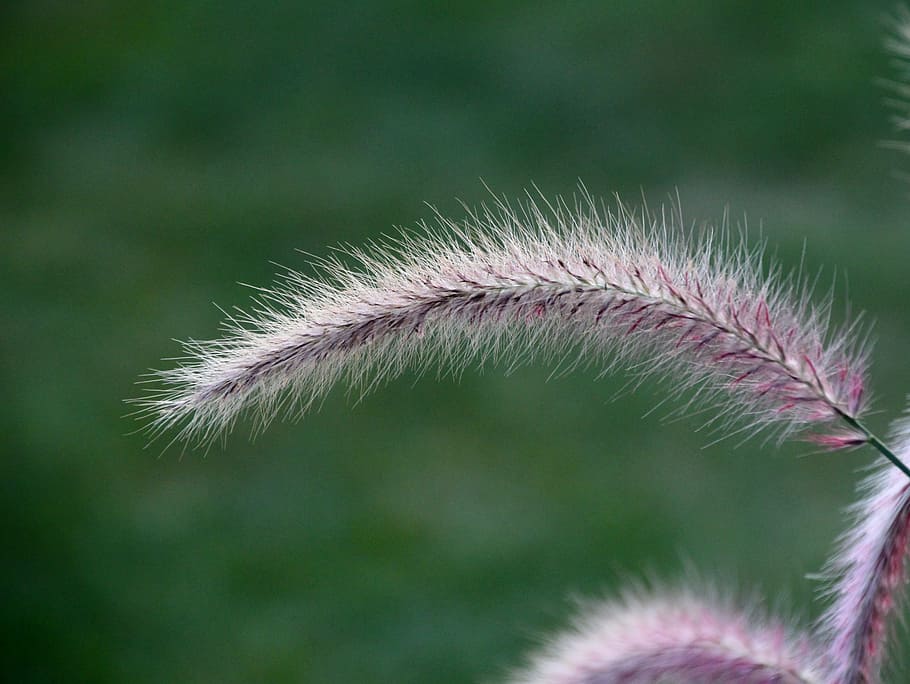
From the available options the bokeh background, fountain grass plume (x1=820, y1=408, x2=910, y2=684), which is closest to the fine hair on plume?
fountain grass plume (x1=820, y1=408, x2=910, y2=684)

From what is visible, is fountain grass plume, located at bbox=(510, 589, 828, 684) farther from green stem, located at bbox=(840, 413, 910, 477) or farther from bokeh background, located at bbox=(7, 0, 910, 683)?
bokeh background, located at bbox=(7, 0, 910, 683)

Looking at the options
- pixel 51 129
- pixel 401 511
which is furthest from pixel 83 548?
pixel 51 129

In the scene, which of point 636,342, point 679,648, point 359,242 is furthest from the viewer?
point 359,242

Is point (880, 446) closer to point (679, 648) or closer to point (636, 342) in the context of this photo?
point (636, 342)

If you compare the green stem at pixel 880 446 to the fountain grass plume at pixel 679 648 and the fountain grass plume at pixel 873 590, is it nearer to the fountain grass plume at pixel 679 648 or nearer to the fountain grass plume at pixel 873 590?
the fountain grass plume at pixel 873 590

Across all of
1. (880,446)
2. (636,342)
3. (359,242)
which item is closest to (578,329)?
(636,342)

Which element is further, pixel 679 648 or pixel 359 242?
pixel 359 242

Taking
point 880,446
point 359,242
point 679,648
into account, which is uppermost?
point 359,242
